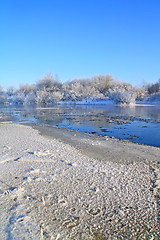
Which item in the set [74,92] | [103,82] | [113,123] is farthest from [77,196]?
[103,82]

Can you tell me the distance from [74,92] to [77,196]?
53969 mm

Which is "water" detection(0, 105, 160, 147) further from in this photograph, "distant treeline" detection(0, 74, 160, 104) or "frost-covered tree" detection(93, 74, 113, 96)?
"frost-covered tree" detection(93, 74, 113, 96)

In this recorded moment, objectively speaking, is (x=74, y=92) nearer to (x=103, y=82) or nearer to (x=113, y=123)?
(x=103, y=82)

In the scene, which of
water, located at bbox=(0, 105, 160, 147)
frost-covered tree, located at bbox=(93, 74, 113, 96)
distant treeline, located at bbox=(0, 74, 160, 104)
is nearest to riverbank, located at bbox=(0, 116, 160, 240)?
water, located at bbox=(0, 105, 160, 147)

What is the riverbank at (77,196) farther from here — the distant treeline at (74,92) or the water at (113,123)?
the distant treeline at (74,92)

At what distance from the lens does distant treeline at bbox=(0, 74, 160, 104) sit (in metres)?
47.3

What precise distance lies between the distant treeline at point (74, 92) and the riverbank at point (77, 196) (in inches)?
1576

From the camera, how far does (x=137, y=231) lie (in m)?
2.50

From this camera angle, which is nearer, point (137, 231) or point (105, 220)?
point (137, 231)

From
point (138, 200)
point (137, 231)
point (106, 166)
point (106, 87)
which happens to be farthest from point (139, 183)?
point (106, 87)

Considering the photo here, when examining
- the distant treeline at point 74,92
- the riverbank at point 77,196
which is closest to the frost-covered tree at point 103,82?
the distant treeline at point 74,92

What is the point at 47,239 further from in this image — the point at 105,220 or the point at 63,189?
the point at 63,189

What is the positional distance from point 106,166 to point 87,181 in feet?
3.58

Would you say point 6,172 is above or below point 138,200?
above
